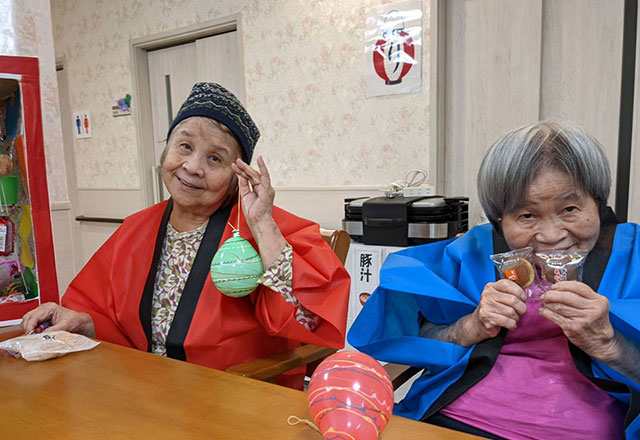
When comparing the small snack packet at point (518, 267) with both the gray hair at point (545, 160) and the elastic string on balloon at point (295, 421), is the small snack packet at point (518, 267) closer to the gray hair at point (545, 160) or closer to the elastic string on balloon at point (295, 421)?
the gray hair at point (545, 160)

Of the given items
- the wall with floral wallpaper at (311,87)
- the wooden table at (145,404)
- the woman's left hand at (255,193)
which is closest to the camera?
the wooden table at (145,404)

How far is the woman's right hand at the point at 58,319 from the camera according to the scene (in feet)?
3.90

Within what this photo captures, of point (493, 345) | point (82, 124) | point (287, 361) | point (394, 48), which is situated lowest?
point (287, 361)

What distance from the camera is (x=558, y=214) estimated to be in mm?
981

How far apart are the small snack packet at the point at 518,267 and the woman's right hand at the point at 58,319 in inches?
43.2

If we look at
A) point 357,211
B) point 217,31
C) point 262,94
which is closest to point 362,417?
point 357,211

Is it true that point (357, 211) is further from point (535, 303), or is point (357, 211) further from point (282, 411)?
point (282, 411)

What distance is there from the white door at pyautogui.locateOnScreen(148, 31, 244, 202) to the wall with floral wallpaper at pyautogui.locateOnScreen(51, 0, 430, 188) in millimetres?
181

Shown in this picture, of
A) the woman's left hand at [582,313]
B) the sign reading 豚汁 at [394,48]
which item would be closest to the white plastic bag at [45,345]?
the woman's left hand at [582,313]

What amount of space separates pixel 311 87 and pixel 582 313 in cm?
260

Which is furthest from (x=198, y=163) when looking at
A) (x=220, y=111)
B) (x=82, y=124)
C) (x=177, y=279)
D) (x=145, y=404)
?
(x=82, y=124)

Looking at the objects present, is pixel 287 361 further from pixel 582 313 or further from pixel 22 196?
pixel 22 196

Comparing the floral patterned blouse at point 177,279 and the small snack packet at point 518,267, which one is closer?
the small snack packet at point 518,267

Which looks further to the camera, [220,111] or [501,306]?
[220,111]
